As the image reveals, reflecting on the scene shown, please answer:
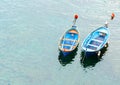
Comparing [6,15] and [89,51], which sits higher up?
[6,15]

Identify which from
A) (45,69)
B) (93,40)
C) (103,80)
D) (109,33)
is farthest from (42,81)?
(109,33)

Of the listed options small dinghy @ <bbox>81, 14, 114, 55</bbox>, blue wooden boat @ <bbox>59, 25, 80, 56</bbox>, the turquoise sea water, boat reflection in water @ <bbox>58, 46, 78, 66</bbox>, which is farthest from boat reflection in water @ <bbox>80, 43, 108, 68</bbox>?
blue wooden boat @ <bbox>59, 25, 80, 56</bbox>

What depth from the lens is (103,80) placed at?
57031mm

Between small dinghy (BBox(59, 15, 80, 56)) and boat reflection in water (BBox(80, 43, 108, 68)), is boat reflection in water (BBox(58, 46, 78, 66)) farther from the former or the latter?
boat reflection in water (BBox(80, 43, 108, 68))

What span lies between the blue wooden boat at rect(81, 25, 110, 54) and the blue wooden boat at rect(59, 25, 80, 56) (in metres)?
2.00

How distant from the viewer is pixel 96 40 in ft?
213

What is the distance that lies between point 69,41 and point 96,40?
20.0 feet

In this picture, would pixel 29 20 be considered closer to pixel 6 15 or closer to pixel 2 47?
pixel 6 15

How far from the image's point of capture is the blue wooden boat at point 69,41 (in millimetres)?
60562

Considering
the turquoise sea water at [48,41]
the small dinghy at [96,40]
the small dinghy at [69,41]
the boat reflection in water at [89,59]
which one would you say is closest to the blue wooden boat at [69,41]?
the small dinghy at [69,41]

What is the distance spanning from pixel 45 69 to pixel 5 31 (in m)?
16.2

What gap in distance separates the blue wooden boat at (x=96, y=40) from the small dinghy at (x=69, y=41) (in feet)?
6.59

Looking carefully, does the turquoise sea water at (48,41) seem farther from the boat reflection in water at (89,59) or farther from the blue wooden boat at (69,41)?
the blue wooden boat at (69,41)

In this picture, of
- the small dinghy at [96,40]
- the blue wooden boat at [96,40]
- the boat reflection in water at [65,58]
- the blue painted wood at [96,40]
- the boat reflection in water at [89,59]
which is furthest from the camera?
the blue painted wood at [96,40]
